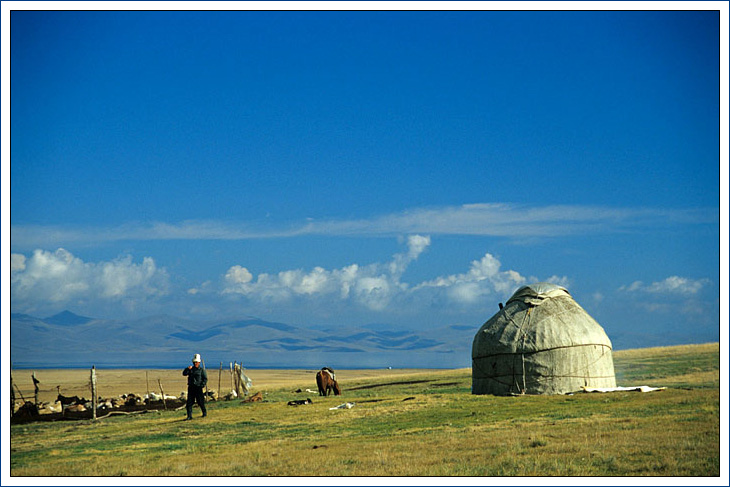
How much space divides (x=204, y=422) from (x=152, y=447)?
Answer: 5.43m

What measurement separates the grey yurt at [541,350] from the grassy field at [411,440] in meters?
1.46

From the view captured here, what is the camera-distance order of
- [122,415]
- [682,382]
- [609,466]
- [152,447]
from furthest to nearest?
[682,382], [122,415], [152,447], [609,466]

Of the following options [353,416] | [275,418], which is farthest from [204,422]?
[353,416]

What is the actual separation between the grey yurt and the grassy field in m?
1.46

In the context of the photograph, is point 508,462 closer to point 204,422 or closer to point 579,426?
point 579,426

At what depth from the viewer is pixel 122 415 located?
86.1 feet

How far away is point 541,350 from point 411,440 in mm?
11839

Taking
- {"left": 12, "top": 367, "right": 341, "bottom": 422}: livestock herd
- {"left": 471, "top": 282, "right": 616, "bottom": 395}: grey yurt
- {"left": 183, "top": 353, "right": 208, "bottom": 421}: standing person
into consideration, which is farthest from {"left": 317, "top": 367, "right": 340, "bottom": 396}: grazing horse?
{"left": 183, "top": 353, "right": 208, "bottom": 421}: standing person

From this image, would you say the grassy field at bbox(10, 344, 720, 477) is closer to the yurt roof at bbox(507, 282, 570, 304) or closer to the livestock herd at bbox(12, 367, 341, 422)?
the livestock herd at bbox(12, 367, 341, 422)

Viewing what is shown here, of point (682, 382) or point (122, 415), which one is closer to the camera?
point (122, 415)

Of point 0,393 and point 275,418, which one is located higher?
point 0,393

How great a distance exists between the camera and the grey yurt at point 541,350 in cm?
2662

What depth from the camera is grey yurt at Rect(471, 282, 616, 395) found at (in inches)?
1048

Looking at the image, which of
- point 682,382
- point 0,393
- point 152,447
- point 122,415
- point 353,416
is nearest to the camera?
point 0,393
